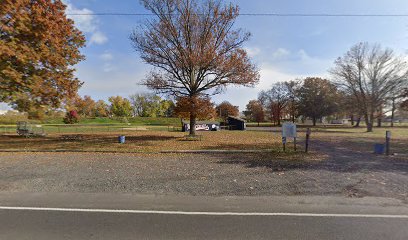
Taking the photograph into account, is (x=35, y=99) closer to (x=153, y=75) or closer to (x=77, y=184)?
(x=153, y=75)

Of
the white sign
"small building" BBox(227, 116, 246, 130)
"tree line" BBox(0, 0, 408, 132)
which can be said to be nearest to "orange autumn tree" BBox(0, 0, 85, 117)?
"tree line" BBox(0, 0, 408, 132)

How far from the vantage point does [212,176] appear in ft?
24.2

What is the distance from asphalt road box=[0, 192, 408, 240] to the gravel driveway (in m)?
0.64

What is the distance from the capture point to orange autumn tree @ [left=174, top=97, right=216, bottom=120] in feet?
64.0

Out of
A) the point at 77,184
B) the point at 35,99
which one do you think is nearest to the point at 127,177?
the point at 77,184

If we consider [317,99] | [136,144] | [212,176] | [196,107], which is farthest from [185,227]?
[317,99]

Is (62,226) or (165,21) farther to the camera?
(165,21)

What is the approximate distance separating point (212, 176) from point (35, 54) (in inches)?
493

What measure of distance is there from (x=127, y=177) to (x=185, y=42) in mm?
15590

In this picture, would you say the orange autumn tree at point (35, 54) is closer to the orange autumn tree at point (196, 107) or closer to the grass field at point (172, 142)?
the grass field at point (172, 142)

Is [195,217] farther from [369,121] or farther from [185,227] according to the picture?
[369,121]

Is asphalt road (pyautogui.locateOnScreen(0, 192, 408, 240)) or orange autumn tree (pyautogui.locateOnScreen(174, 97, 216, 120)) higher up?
orange autumn tree (pyautogui.locateOnScreen(174, 97, 216, 120))

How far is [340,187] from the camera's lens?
20.3 ft

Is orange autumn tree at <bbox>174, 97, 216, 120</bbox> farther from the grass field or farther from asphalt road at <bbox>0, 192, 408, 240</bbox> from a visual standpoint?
asphalt road at <bbox>0, 192, 408, 240</bbox>
